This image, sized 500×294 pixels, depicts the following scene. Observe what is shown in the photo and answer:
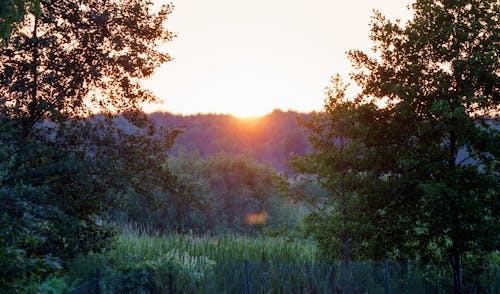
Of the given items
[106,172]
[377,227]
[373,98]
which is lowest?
[377,227]

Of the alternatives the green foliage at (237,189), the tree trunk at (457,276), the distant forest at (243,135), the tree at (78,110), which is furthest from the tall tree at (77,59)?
the distant forest at (243,135)

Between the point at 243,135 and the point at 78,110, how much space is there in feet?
320

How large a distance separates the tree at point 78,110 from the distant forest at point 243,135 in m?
78.4

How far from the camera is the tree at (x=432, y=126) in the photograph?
13148 millimetres

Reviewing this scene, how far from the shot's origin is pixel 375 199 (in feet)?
46.8

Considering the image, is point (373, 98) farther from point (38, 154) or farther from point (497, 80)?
point (38, 154)

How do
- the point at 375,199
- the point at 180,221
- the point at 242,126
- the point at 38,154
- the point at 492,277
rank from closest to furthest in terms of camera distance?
the point at 38,154
the point at 375,199
the point at 492,277
the point at 180,221
the point at 242,126

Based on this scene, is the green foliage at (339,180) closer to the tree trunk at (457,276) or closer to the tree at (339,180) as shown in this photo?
the tree at (339,180)

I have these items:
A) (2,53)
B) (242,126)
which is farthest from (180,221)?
(242,126)

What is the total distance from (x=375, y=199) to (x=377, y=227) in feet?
2.51

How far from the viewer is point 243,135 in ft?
364

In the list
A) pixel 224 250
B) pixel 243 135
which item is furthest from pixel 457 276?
pixel 243 135

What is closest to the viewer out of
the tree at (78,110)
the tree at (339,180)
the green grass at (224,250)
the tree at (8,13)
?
the tree at (8,13)

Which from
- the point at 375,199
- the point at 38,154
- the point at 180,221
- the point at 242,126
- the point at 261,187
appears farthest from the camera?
the point at 242,126
